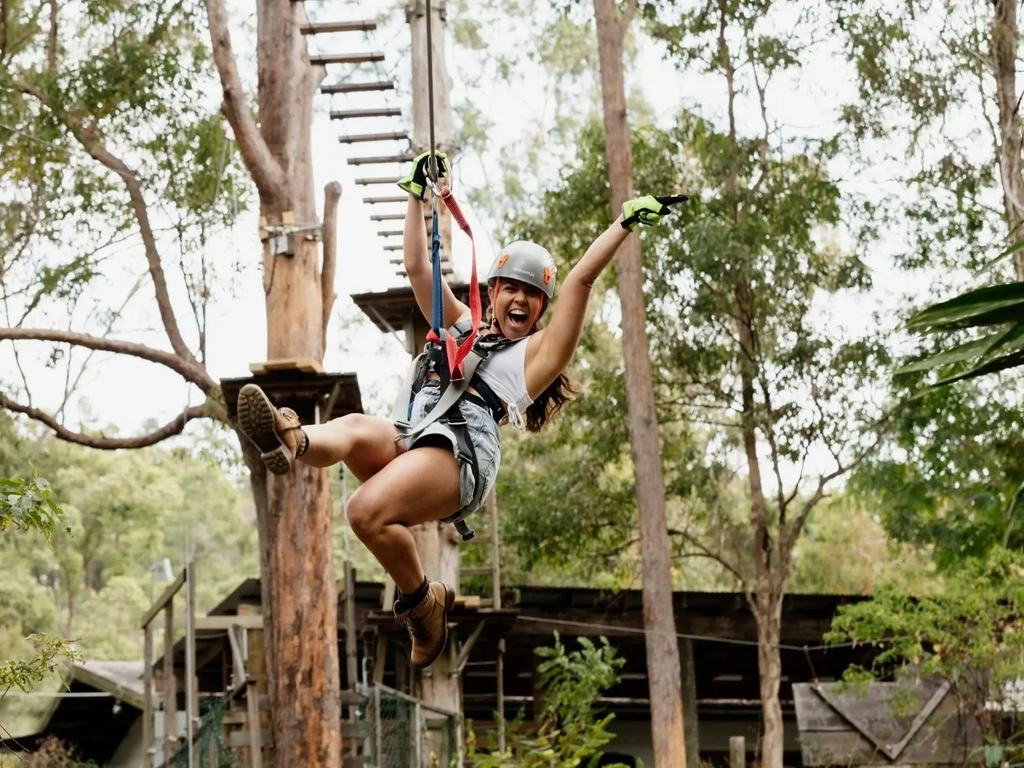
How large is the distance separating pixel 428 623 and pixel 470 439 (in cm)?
65

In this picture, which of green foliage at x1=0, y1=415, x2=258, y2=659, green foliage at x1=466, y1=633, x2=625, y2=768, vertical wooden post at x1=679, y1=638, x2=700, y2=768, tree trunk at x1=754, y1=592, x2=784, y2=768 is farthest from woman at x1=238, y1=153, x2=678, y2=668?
green foliage at x1=0, y1=415, x2=258, y2=659

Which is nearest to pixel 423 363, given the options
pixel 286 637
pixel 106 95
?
pixel 286 637

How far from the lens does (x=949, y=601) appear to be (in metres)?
13.9

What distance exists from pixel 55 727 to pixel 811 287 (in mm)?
11058

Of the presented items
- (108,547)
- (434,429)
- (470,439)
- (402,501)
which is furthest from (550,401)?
(108,547)

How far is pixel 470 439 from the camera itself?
441 centimetres

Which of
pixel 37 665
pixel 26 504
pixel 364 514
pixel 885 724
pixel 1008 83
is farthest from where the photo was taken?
pixel 1008 83

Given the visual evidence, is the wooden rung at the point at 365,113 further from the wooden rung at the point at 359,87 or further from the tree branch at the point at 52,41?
the tree branch at the point at 52,41

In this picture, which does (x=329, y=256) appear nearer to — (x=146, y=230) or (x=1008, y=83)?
(x=146, y=230)

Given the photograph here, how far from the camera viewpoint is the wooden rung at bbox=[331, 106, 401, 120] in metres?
13.1

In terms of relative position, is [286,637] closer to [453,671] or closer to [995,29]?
[453,671]

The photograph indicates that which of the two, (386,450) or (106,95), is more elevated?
(106,95)

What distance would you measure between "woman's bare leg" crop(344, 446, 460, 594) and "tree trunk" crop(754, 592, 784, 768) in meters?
13.0

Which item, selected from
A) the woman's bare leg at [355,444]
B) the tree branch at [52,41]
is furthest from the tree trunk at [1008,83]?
the woman's bare leg at [355,444]
